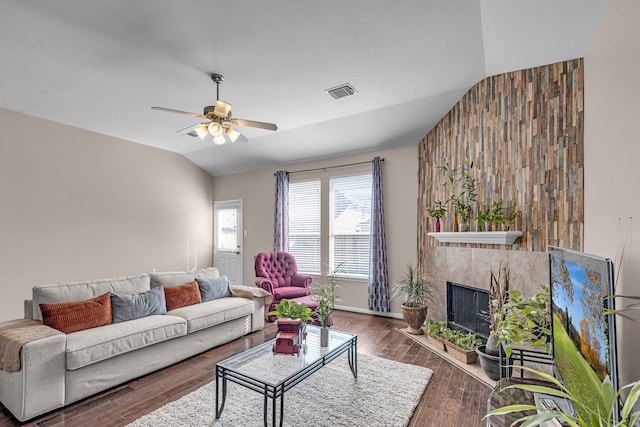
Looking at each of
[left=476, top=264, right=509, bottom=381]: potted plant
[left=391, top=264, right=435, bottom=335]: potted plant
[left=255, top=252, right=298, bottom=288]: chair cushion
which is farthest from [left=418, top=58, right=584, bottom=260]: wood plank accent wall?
[left=255, top=252, right=298, bottom=288]: chair cushion

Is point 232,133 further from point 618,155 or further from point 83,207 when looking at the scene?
point 83,207

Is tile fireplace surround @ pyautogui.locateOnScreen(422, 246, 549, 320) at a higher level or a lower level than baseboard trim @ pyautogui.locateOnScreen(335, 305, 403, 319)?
higher

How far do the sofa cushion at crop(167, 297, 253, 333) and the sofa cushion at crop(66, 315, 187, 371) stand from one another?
12 centimetres

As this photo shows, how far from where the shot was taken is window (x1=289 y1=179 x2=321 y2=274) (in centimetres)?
579

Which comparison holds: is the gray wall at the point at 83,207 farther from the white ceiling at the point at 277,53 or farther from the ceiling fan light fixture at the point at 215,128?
the ceiling fan light fixture at the point at 215,128

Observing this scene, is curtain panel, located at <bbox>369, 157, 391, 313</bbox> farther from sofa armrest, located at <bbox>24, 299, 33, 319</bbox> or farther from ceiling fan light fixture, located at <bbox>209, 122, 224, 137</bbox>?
sofa armrest, located at <bbox>24, 299, 33, 319</bbox>

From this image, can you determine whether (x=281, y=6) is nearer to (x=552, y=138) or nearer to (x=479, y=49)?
(x=479, y=49)

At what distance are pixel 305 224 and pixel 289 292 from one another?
1687 mm

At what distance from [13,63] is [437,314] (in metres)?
5.38

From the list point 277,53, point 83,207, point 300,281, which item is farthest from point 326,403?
point 83,207

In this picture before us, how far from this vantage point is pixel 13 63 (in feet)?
9.92

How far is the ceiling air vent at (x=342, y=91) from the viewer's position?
11.7 ft

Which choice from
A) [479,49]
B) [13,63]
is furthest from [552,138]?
[13,63]

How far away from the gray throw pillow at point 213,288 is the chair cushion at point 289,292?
2.17 ft
